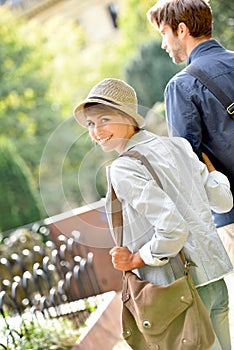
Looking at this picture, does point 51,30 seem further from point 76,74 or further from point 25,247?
point 25,247

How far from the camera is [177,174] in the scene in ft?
6.02

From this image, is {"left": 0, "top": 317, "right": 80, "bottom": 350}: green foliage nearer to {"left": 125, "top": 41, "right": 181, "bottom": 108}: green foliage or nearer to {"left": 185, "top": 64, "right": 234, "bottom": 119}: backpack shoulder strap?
{"left": 185, "top": 64, "right": 234, "bottom": 119}: backpack shoulder strap

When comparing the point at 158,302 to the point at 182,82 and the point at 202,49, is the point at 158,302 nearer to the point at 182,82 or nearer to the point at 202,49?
the point at 182,82

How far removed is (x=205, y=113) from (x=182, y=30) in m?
0.26

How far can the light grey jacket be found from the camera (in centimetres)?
174

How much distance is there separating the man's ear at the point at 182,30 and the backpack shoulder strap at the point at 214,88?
11cm

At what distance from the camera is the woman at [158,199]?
5.74ft

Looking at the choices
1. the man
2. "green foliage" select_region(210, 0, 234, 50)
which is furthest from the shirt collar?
"green foliage" select_region(210, 0, 234, 50)

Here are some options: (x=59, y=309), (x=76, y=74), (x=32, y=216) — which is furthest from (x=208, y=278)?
(x=76, y=74)

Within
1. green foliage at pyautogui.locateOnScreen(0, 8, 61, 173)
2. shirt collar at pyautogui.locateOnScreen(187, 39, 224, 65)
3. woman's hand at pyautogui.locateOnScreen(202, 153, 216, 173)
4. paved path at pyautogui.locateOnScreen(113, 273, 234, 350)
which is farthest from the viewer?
green foliage at pyautogui.locateOnScreen(0, 8, 61, 173)

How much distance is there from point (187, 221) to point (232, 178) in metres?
0.35

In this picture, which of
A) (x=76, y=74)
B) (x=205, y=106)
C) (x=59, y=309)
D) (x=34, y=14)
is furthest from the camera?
(x=34, y=14)

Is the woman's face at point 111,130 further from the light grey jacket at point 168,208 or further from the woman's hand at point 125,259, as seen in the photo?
the woman's hand at point 125,259

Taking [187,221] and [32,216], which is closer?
[187,221]
